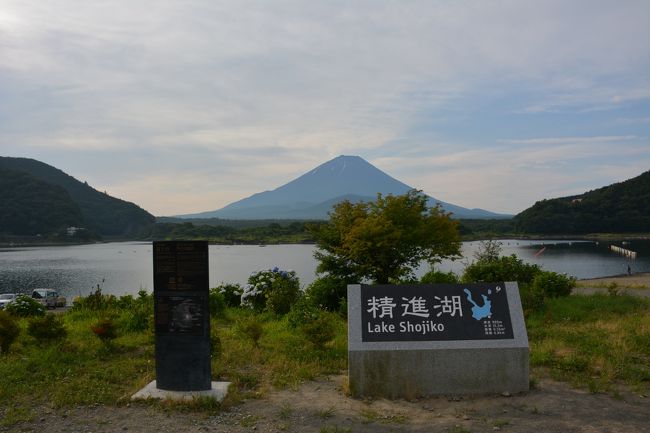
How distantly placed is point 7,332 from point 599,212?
122 meters

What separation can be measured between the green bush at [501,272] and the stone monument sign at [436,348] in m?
8.69

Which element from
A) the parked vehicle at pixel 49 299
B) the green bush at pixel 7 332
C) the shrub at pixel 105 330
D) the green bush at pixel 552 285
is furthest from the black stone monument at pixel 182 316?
the parked vehicle at pixel 49 299

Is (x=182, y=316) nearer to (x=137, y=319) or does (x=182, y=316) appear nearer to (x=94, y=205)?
(x=137, y=319)

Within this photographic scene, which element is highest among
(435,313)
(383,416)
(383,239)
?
(383,239)

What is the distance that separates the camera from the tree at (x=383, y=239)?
16047mm

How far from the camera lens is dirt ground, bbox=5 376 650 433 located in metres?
5.63

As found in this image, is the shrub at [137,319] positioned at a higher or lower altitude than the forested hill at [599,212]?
lower

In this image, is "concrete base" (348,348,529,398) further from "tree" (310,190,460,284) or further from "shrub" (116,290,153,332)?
"tree" (310,190,460,284)

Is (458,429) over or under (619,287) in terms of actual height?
over

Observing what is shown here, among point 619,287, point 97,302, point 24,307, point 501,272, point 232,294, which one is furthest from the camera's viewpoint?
point 619,287

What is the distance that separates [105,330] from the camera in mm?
9266

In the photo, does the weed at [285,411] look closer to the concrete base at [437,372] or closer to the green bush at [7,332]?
the concrete base at [437,372]

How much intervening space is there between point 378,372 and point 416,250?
35.9ft

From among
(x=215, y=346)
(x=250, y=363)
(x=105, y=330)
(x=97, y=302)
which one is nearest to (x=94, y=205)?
(x=97, y=302)
